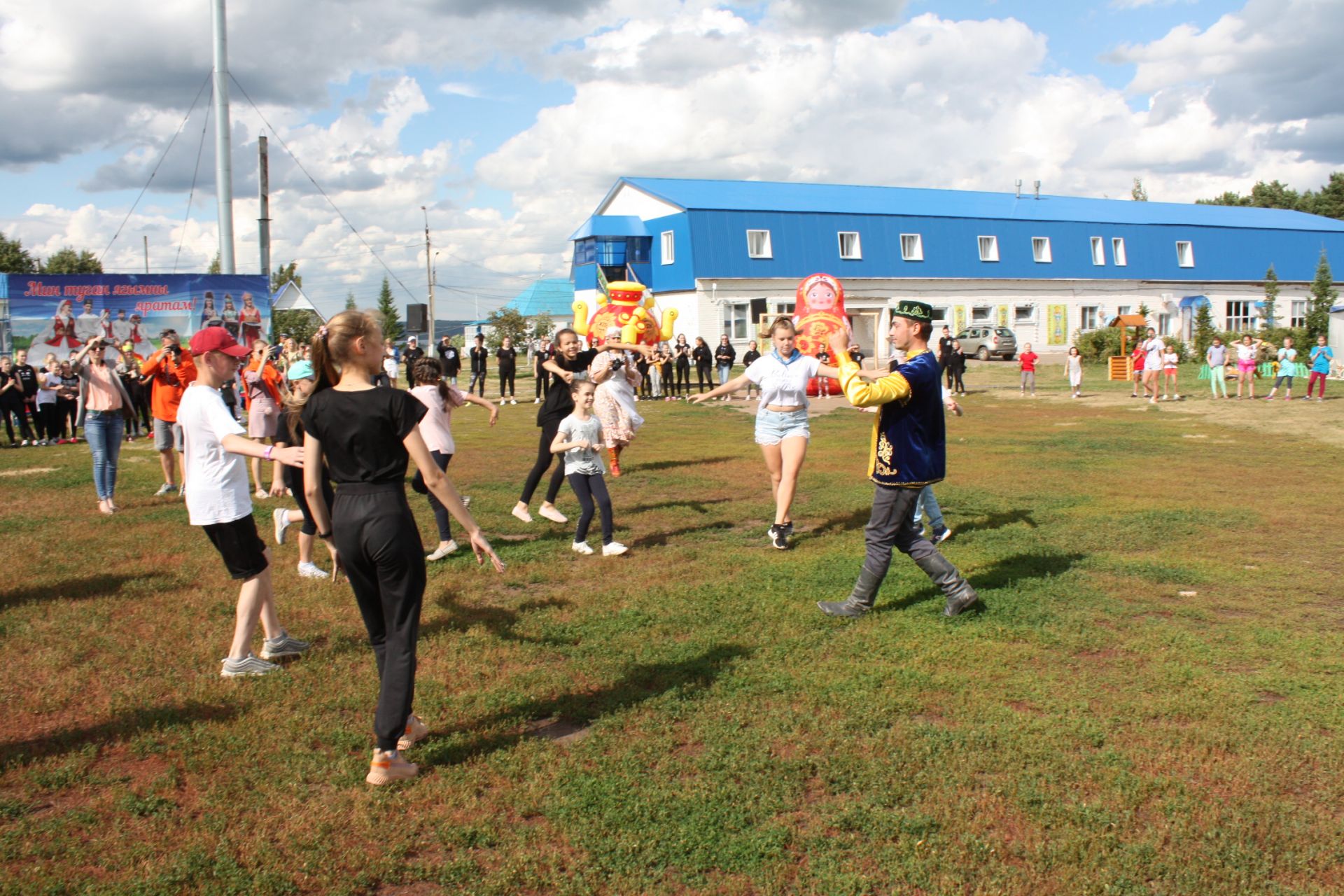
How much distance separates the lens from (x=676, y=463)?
14062 mm

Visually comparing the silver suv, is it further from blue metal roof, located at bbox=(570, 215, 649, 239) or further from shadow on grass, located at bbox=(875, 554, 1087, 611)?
shadow on grass, located at bbox=(875, 554, 1087, 611)

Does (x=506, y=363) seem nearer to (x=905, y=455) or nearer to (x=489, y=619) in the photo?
(x=489, y=619)

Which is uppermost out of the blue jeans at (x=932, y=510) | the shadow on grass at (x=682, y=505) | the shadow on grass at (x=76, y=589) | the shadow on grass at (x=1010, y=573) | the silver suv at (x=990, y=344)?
the silver suv at (x=990, y=344)

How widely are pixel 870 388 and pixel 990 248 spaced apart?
43.6m

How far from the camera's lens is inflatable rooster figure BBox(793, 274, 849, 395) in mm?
16188

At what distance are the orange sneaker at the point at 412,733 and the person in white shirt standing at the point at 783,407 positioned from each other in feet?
14.0

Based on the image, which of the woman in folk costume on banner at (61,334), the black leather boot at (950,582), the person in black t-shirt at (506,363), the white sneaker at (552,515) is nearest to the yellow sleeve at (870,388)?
the black leather boot at (950,582)

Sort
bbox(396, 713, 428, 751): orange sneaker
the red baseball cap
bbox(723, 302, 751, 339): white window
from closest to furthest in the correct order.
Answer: bbox(396, 713, 428, 751): orange sneaker
the red baseball cap
bbox(723, 302, 751, 339): white window

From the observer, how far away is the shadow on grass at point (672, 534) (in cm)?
868

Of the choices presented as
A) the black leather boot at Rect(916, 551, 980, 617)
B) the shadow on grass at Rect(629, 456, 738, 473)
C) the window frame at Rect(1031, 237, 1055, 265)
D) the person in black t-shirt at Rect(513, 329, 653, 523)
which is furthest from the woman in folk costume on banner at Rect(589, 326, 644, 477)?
the window frame at Rect(1031, 237, 1055, 265)

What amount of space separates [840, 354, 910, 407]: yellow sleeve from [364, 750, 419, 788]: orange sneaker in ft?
10.6

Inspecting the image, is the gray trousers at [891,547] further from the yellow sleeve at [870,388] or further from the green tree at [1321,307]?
the green tree at [1321,307]

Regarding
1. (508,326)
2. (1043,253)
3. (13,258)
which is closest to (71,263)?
(13,258)

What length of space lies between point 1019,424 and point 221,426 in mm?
16573
